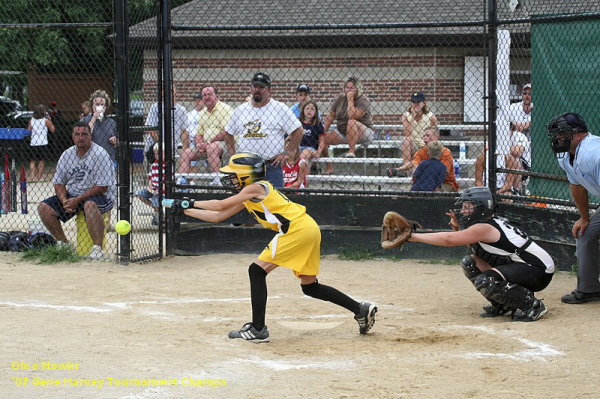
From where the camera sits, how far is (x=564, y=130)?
7203 millimetres

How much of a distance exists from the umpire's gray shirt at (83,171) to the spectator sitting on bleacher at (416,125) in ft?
13.2

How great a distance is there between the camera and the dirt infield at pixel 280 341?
16.9 ft

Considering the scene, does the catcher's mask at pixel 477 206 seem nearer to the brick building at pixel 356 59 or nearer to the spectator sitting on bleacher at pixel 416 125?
the spectator sitting on bleacher at pixel 416 125

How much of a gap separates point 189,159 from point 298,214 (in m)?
5.79

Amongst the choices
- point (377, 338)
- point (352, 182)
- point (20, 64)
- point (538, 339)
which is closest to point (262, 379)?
point (377, 338)

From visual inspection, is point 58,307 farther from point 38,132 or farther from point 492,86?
point 38,132

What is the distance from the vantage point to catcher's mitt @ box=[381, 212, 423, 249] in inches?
264

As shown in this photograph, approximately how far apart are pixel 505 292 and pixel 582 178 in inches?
49.7

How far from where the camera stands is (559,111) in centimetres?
894

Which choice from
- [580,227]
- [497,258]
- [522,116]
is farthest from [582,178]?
[522,116]

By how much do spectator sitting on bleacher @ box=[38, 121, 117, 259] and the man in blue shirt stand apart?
5.48 metres

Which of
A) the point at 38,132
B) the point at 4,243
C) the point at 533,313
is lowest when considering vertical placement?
the point at 533,313

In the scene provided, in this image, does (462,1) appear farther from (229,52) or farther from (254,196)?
(254,196)

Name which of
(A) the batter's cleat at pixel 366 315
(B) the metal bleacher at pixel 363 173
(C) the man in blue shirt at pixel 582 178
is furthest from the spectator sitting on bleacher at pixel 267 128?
(A) the batter's cleat at pixel 366 315
